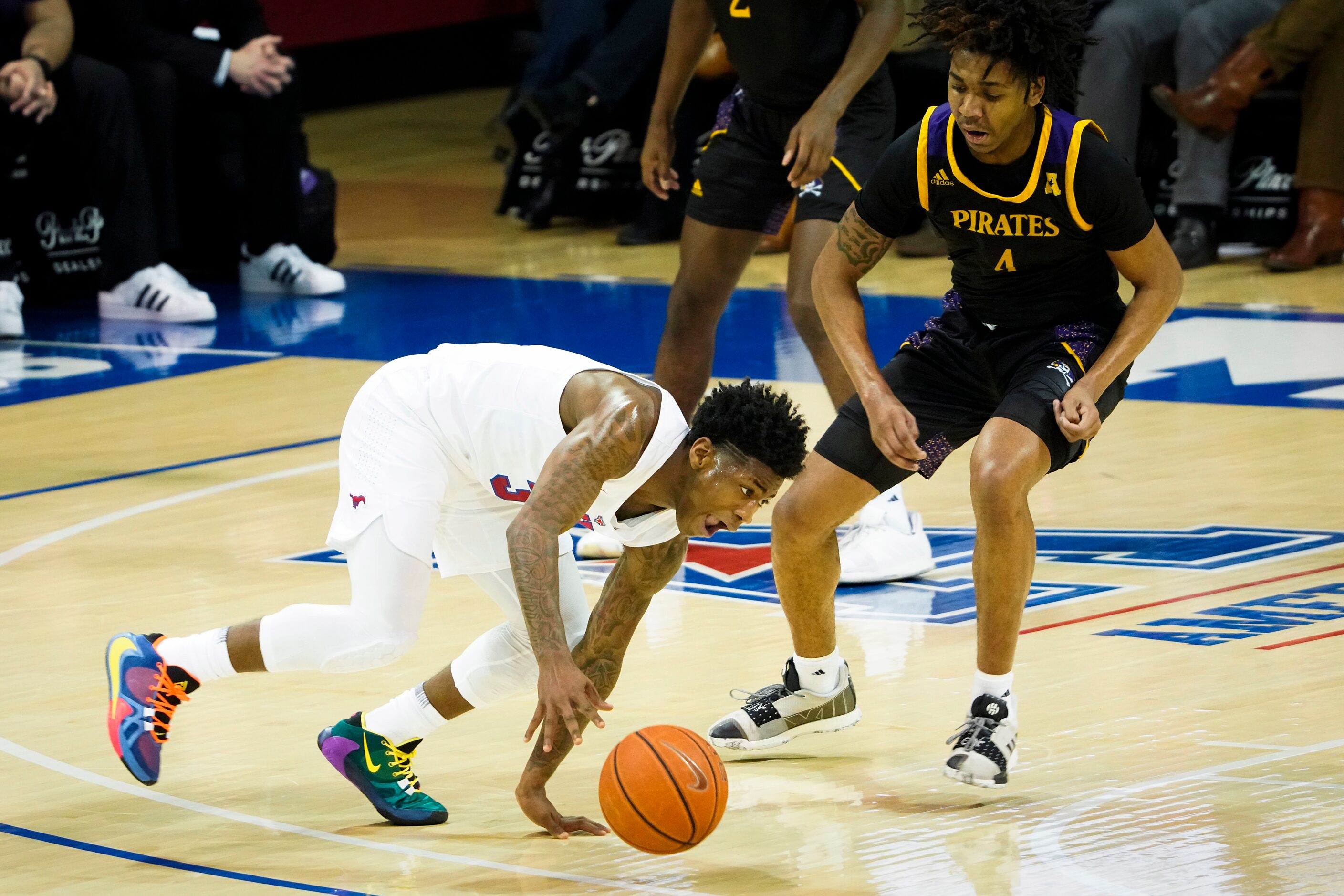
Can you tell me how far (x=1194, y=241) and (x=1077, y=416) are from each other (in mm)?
6264

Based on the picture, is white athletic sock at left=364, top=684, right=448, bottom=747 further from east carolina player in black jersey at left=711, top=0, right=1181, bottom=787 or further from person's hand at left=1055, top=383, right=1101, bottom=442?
person's hand at left=1055, top=383, right=1101, bottom=442

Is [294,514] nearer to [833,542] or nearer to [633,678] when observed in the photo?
[633,678]

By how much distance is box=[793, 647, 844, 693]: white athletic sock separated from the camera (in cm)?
449

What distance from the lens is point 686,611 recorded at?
18.0ft

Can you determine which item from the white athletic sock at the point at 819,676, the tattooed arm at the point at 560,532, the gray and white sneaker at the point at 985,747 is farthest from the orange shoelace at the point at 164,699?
the gray and white sneaker at the point at 985,747

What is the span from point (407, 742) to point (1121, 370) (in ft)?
5.55

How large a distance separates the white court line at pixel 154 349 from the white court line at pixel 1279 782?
5910mm

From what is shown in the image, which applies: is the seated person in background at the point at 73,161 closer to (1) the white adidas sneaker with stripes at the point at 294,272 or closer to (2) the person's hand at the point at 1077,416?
(1) the white adidas sneaker with stripes at the point at 294,272

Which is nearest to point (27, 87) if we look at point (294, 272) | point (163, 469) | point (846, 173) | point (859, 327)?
point (294, 272)

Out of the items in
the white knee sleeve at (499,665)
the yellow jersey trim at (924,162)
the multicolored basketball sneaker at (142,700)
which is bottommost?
the multicolored basketball sneaker at (142,700)

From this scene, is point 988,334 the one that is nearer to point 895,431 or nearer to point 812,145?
point 895,431

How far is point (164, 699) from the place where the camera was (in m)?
4.23

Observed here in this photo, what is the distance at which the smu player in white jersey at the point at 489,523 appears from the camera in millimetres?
3852

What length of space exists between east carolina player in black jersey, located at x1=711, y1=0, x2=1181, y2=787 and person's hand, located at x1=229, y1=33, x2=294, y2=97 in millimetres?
6096
